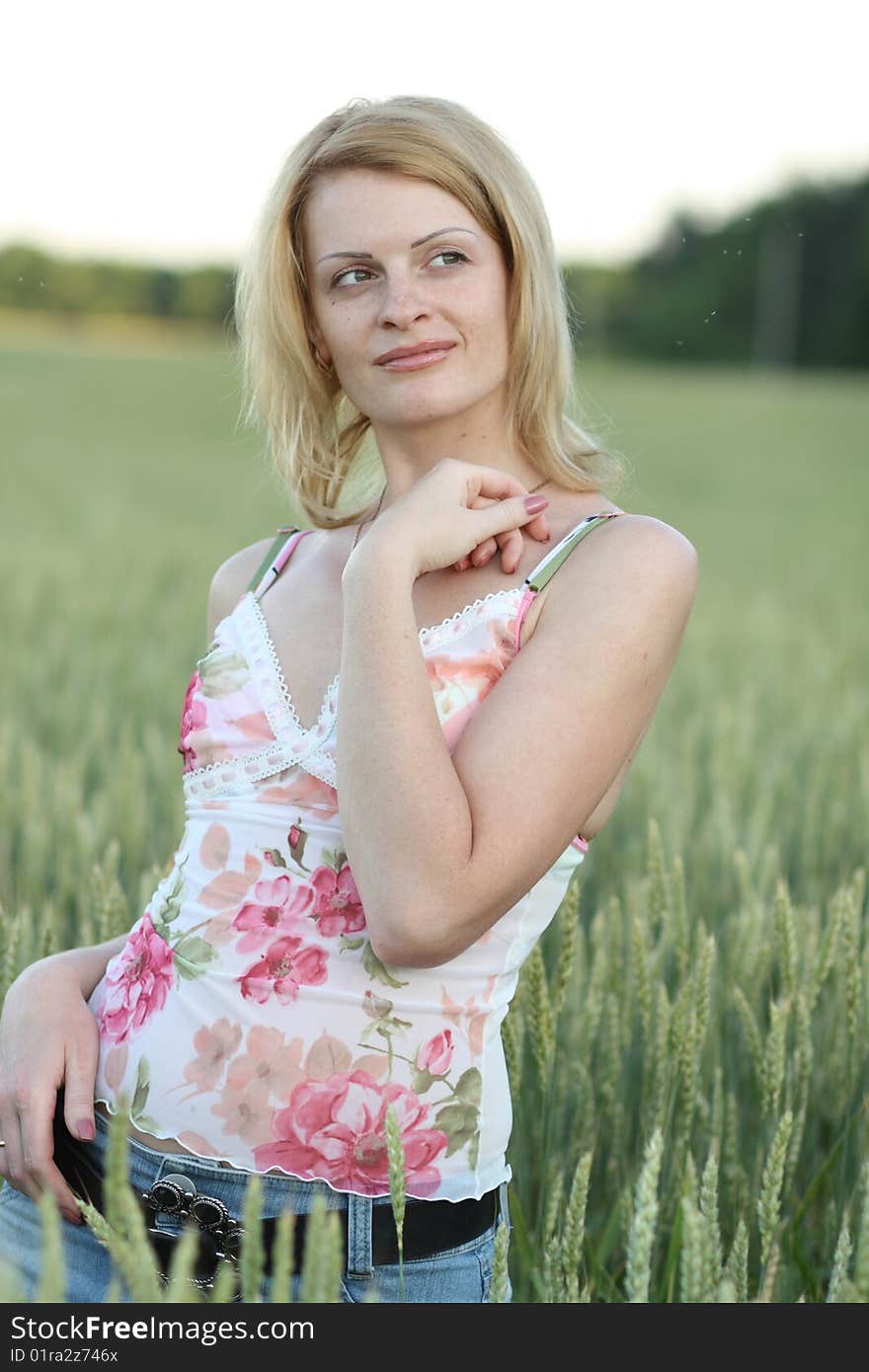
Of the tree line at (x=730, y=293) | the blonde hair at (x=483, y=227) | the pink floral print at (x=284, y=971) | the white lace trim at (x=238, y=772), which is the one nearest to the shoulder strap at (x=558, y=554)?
the blonde hair at (x=483, y=227)

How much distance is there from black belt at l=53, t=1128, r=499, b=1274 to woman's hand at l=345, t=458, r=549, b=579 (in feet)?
1.91

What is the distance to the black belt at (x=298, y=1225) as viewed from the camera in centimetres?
131

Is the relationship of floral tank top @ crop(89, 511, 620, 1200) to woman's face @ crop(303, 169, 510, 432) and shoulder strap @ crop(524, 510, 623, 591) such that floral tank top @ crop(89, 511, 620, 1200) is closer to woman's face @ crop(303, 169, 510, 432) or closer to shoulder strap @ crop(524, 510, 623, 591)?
shoulder strap @ crop(524, 510, 623, 591)

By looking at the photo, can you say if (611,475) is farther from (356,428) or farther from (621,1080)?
(621,1080)

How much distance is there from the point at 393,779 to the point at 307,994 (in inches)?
9.8

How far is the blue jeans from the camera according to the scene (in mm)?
1300

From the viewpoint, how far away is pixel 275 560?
68.9 inches

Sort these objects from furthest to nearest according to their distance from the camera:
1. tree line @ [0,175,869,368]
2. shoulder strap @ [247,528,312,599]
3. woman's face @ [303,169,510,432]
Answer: tree line @ [0,175,869,368] → shoulder strap @ [247,528,312,599] → woman's face @ [303,169,510,432]

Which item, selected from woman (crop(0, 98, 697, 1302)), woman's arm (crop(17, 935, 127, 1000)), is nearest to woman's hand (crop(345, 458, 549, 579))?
woman (crop(0, 98, 697, 1302))

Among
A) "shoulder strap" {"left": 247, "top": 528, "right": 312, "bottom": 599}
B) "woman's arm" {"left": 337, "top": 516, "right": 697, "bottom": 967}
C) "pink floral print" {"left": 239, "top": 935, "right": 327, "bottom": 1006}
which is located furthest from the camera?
"shoulder strap" {"left": 247, "top": 528, "right": 312, "bottom": 599}

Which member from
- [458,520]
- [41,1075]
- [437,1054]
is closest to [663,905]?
[437,1054]

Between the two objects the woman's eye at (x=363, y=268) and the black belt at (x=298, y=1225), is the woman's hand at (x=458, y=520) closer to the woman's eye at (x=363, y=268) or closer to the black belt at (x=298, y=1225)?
the woman's eye at (x=363, y=268)

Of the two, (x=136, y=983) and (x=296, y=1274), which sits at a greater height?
(x=136, y=983)

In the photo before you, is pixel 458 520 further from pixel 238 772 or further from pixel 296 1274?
pixel 296 1274
